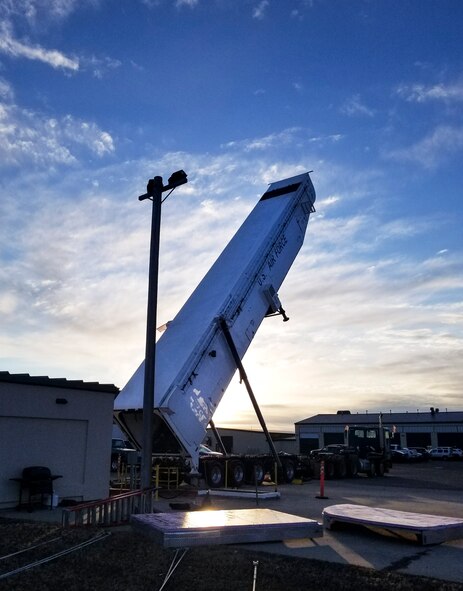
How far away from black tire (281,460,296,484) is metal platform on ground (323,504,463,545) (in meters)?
10.7

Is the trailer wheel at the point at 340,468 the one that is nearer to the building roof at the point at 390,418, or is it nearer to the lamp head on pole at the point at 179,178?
the lamp head on pole at the point at 179,178

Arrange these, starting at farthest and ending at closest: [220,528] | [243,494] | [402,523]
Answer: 1. [243,494]
2. [402,523]
3. [220,528]

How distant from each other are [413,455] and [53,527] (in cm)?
4195

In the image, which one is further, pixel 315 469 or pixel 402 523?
pixel 315 469

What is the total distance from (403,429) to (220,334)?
171 feet

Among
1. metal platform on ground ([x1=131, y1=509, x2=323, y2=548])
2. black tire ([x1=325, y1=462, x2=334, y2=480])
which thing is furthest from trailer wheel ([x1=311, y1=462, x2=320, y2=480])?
metal platform on ground ([x1=131, y1=509, x2=323, y2=548])

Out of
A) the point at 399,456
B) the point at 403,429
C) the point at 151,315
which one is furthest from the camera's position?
the point at 403,429

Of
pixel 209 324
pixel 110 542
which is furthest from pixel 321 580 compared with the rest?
pixel 209 324

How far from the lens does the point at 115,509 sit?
10.1 m

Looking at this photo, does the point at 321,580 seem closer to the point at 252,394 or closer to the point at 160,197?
the point at 160,197

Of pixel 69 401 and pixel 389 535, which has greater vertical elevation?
pixel 69 401

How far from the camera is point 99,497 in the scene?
14562 mm

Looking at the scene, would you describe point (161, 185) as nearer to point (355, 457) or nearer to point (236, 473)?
point (236, 473)

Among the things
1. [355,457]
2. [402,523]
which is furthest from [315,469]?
[402,523]
